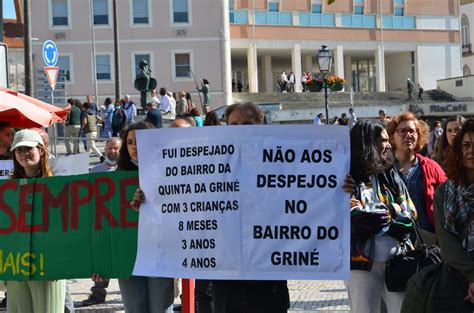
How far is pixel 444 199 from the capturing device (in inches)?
199

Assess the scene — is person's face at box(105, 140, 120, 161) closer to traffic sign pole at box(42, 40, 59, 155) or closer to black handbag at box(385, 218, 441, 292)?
black handbag at box(385, 218, 441, 292)

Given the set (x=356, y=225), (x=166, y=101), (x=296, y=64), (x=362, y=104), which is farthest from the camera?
(x=296, y=64)

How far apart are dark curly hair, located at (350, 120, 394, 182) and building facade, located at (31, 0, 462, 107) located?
5290 cm

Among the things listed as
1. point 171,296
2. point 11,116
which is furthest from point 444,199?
point 11,116

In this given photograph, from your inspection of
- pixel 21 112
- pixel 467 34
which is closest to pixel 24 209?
pixel 21 112

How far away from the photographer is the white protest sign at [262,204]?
513cm

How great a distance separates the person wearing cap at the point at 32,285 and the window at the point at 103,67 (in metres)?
52.9

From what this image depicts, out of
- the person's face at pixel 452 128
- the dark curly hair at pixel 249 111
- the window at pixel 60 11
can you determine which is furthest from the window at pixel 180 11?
the dark curly hair at pixel 249 111

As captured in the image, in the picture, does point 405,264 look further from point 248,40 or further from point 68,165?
point 248,40

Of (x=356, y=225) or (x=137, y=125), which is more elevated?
(x=137, y=125)

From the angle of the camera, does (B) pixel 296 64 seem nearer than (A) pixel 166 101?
No

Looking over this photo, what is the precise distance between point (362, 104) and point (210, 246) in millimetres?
54282

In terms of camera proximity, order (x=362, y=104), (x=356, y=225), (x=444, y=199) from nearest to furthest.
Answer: (x=444, y=199), (x=356, y=225), (x=362, y=104)

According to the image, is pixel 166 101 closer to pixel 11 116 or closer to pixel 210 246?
pixel 11 116
